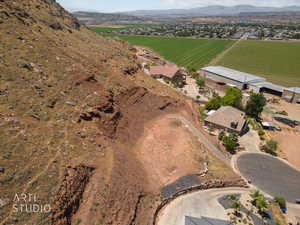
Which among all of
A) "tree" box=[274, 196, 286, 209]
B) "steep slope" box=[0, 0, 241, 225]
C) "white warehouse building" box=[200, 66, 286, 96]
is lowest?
"white warehouse building" box=[200, 66, 286, 96]

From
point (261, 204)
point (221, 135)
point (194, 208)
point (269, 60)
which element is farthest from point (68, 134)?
point (269, 60)

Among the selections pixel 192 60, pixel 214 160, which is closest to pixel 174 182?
pixel 214 160

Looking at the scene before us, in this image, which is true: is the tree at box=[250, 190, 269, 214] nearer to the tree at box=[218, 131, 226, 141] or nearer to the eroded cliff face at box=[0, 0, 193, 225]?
the eroded cliff face at box=[0, 0, 193, 225]

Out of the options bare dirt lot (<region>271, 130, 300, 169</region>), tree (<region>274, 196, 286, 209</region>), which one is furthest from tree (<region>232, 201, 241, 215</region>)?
bare dirt lot (<region>271, 130, 300, 169</region>)

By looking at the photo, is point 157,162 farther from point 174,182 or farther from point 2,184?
point 2,184

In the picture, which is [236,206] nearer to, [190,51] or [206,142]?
[206,142]

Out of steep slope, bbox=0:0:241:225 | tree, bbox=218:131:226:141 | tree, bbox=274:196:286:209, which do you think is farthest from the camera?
tree, bbox=218:131:226:141
